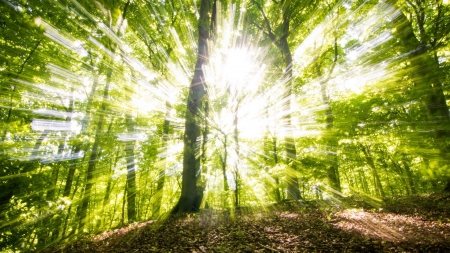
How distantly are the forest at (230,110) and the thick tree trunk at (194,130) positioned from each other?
5 centimetres

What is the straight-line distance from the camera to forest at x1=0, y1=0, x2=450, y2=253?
5754 millimetres

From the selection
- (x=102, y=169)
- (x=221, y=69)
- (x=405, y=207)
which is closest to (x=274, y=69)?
(x=221, y=69)

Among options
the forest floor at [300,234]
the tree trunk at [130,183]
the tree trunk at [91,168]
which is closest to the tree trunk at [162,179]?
the tree trunk at [130,183]

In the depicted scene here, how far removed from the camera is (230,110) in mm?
14289

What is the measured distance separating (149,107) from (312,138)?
12.9 meters

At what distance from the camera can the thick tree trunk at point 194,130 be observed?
27.3 ft

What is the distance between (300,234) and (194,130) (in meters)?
5.55

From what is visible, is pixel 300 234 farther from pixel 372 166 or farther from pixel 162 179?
pixel 372 166

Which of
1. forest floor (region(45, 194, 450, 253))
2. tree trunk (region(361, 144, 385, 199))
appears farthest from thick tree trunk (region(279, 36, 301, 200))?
tree trunk (region(361, 144, 385, 199))

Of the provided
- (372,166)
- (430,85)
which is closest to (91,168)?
(430,85)

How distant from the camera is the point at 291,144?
11.3 metres

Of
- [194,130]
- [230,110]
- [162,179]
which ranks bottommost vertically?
[162,179]

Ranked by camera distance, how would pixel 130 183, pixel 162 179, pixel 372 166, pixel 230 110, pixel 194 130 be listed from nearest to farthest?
pixel 194 130
pixel 130 183
pixel 230 110
pixel 162 179
pixel 372 166

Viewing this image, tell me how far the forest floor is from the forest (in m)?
0.05
